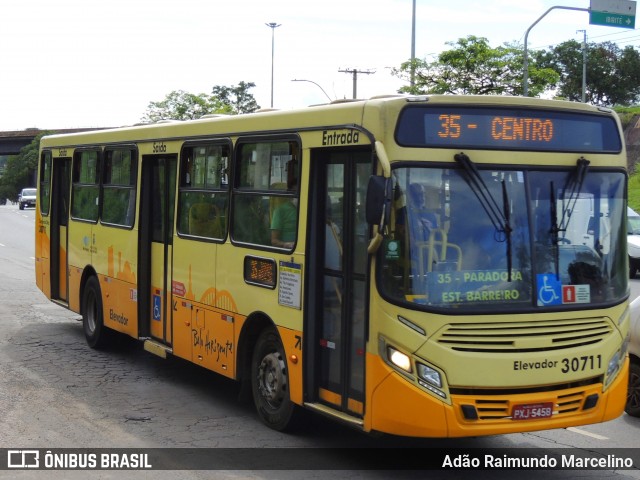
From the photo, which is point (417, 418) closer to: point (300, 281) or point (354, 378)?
point (354, 378)

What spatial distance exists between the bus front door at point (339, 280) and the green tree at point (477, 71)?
118 ft

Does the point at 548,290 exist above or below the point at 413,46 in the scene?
below

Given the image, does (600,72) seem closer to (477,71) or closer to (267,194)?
(477,71)

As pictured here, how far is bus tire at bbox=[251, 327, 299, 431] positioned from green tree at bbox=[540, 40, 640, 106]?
7519 centimetres

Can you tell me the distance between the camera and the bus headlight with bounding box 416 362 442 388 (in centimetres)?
677

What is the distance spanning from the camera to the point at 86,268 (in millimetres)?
13398

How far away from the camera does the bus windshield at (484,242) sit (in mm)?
6887

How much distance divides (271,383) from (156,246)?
3.19 m

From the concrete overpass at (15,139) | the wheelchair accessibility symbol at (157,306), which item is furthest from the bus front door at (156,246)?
the concrete overpass at (15,139)

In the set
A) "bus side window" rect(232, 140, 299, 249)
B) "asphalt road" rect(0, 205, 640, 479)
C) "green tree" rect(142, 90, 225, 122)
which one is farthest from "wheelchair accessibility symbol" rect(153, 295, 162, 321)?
"green tree" rect(142, 90, 225, 122)

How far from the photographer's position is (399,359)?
6871 millimetres

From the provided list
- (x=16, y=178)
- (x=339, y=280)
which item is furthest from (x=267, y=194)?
(x=16, y=178)

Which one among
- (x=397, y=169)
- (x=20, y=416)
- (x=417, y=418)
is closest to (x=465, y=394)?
(x=417, y=418)

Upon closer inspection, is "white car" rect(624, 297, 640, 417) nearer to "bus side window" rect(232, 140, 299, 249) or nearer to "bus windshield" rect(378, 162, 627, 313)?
"bus windshield" rect(378, 162, 627, 313)
